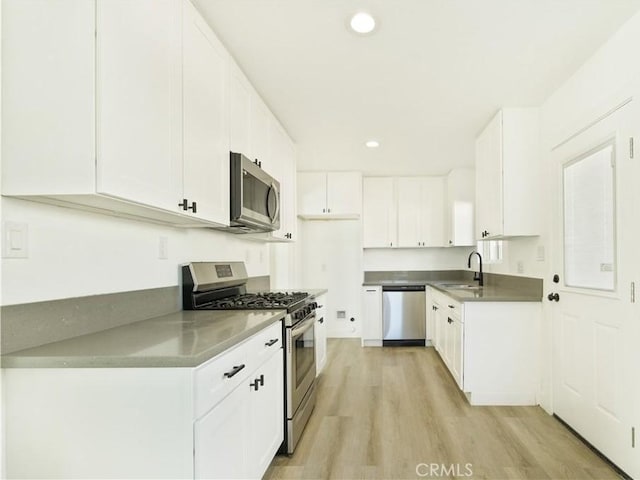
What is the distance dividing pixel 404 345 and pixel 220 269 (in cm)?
325

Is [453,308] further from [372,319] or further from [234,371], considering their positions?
[234,371]

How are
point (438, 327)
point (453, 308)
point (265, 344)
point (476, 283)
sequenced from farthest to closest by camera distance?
point (476, 283) → point (438, 327) → point (453, 308) → point (265, 344)

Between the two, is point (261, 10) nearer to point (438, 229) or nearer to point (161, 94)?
point (161, 94)

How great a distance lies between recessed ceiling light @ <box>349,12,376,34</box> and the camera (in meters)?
1.88

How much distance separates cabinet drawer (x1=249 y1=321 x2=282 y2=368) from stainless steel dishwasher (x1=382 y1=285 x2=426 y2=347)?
123 inches

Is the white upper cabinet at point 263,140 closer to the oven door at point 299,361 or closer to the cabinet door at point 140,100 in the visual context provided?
the cabinet door at point 140,100

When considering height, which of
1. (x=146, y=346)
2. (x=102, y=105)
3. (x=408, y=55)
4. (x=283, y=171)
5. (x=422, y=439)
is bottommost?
(x=422, y=439)

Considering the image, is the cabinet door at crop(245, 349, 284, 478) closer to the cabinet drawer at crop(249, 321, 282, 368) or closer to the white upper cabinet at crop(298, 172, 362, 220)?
the cabinet drawer at crop(249, 321, 282, 368)

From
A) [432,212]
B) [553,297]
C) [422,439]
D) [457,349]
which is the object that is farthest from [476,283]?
[422,439]

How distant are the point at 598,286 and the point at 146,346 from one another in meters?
2.48


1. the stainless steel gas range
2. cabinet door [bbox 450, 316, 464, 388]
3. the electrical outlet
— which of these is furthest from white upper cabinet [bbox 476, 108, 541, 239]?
the electrical outlet

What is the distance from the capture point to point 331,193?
203 inches

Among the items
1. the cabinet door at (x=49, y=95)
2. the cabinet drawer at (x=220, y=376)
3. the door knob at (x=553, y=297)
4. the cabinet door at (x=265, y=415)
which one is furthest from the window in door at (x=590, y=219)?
the cabinet door at (x=49, y=95)

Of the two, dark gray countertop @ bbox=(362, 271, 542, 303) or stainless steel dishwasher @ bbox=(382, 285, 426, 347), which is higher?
dark gray countertop @ bbox=(362, 271, 542, 303)
